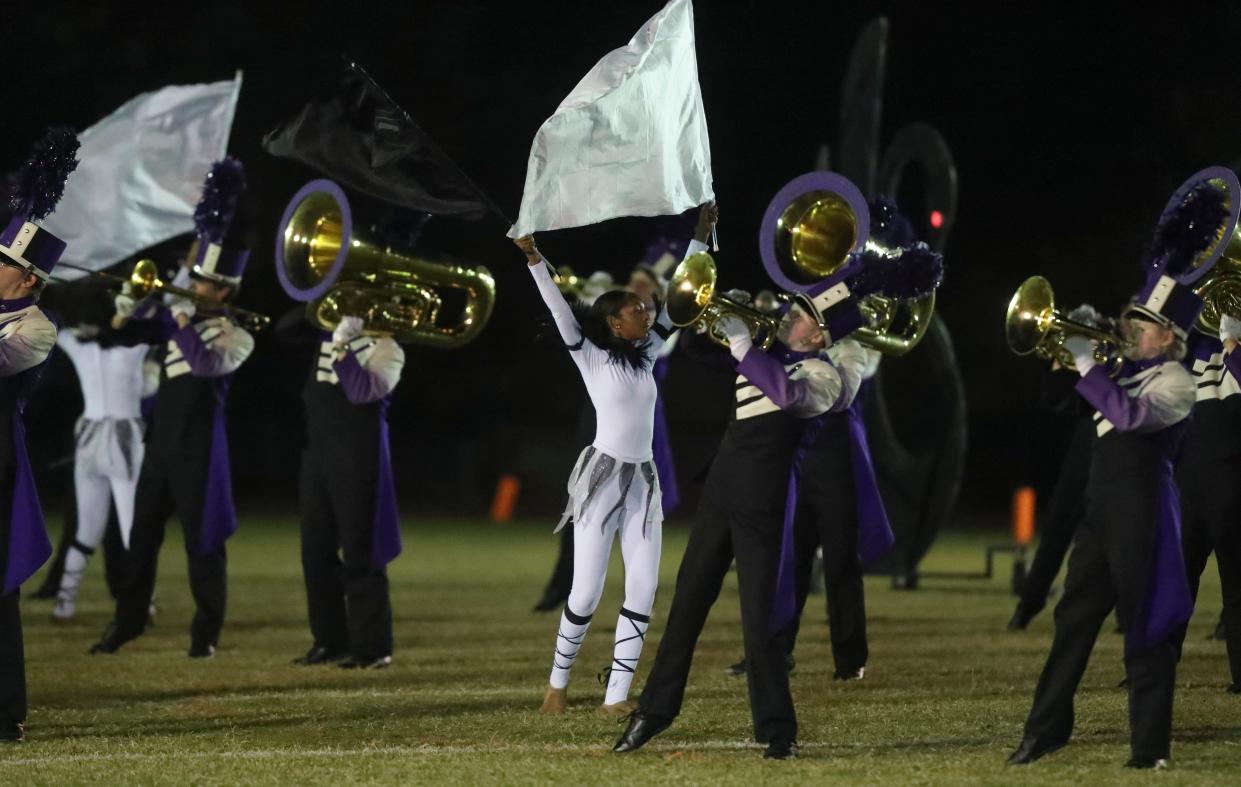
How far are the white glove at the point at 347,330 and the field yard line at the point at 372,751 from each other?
2.78 m

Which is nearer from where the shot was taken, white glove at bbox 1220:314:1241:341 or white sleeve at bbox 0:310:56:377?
white sleeve at bbox 0:310:56:377

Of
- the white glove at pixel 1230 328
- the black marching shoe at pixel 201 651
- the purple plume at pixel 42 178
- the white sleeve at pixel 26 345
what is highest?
the purple plume at pixel 42 178

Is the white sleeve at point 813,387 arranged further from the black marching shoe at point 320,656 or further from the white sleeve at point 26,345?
the black marching shoe at point 320,656

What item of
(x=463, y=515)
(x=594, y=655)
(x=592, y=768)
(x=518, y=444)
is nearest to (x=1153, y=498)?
(x=592, y=768)

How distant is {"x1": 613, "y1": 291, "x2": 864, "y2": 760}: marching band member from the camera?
6.34m

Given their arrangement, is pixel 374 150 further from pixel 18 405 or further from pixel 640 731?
pixel 640 731

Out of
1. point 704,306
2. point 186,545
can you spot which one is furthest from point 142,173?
point 704,306

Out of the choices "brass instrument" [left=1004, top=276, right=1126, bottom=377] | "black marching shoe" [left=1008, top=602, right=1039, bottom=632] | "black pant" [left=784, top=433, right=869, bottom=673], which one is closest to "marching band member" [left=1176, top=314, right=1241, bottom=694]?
"black pant" [left=784, top=433, right=869, bottom=673]

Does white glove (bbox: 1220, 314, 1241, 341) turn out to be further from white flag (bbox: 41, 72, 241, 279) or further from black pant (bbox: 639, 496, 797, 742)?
white flag (bbox: 41, 72, 241, 279)

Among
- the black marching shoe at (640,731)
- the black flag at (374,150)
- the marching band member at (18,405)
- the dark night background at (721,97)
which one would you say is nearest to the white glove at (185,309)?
the black flag at (374,150)

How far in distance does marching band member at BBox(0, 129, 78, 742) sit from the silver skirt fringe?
2108mm

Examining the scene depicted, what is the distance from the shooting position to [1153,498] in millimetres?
6105

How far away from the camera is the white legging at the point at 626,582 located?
735 centimetres

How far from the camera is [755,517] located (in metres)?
6.45
